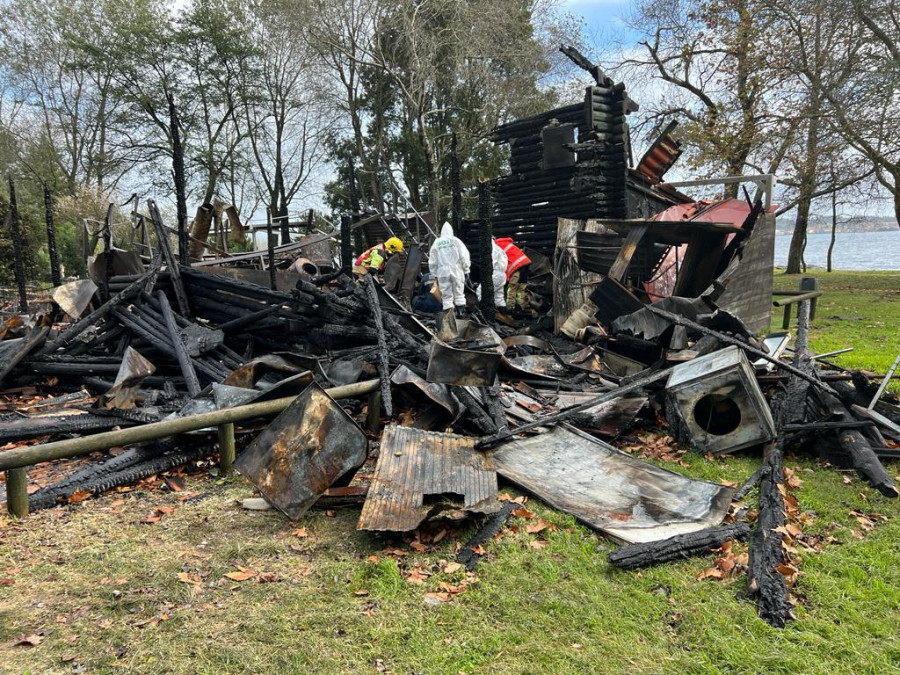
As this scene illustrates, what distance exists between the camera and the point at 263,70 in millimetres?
29641

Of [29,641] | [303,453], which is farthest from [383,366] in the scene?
[29,641]

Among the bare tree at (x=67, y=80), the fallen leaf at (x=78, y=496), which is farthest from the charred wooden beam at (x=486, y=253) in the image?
the bare tree at (x=67, y=80)

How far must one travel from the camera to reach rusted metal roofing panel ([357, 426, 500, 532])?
3.52 metres

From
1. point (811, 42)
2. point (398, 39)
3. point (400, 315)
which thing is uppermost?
point (398, 39)

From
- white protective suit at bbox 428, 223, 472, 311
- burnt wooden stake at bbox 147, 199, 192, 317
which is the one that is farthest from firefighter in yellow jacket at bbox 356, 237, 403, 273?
burnt wooden stake at bbox 147, 199, 192, 317

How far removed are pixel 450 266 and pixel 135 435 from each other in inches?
265

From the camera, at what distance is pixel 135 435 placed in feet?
13.3

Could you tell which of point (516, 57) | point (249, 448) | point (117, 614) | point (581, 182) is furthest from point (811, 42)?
point (117, 614)

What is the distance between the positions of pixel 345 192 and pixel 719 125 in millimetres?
21085

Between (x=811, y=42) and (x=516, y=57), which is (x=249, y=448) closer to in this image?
(x=811, y=42)

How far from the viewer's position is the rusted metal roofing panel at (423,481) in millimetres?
3516

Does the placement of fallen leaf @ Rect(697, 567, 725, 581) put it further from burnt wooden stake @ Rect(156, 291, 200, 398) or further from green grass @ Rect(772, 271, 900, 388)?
green grass @ Rect(772, 271, 900, 388)

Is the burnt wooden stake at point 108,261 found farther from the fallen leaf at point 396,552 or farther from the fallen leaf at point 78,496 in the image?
the fallen leaf at point 396,552

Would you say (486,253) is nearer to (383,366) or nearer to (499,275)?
(499,275)
